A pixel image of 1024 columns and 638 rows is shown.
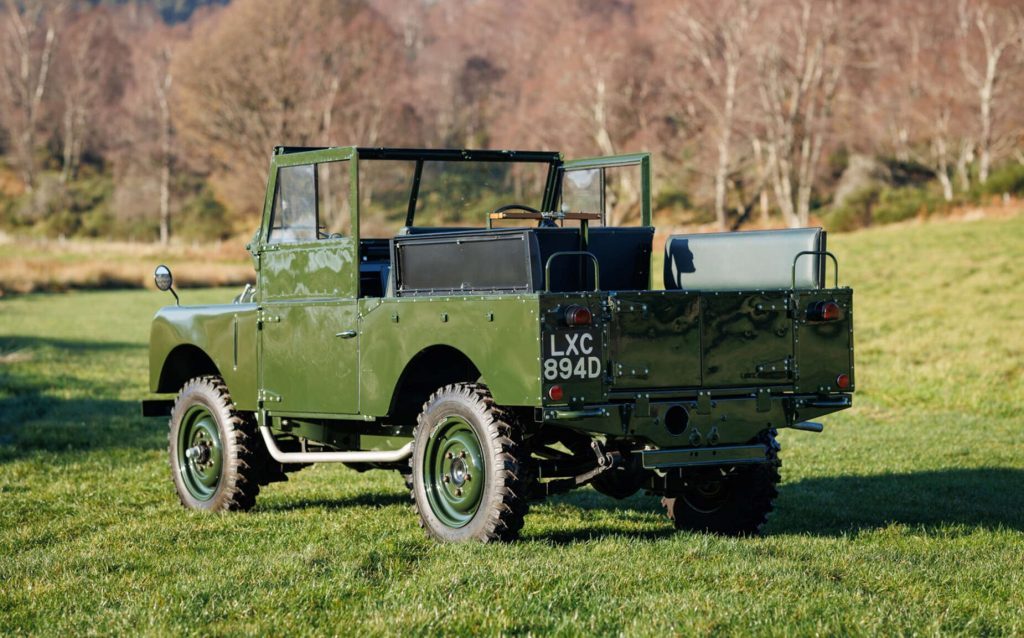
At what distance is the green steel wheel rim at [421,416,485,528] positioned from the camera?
813 centimetres

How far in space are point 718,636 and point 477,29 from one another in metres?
99.3

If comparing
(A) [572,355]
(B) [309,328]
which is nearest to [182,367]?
(B) [309,328]

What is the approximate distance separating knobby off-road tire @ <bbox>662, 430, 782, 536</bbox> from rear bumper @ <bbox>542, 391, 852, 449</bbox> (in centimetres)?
50

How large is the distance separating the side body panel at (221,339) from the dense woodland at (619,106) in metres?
39.0

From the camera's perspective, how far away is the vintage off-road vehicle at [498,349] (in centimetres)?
781

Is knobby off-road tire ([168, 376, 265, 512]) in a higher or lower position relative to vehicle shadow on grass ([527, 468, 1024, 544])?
higher

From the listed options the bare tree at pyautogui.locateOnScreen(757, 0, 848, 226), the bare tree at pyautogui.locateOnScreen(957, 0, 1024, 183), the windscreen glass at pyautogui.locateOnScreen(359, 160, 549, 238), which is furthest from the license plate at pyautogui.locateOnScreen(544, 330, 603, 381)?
the bare tree at pyautogui.locateOnScreen(957, 0, 1024, 183)

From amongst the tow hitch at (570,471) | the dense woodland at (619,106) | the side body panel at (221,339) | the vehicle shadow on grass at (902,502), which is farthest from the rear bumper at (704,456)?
the dense woodland at (619,106)

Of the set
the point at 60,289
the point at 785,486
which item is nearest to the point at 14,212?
the point at 60,289

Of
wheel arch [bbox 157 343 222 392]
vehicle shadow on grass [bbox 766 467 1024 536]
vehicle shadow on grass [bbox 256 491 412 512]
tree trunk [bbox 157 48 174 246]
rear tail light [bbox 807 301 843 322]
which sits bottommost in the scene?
vehicle shadow on grass [bbox 766 467 1024 536]

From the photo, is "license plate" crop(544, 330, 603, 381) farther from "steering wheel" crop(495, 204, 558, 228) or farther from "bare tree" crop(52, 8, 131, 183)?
"bare tree" crop(52, 8, 131, 183)

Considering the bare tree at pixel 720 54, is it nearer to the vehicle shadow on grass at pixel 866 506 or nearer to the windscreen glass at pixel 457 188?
the vehicle shadow on grass at pixel 866 506

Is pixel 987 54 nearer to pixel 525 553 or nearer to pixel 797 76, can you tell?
pixel 797 76

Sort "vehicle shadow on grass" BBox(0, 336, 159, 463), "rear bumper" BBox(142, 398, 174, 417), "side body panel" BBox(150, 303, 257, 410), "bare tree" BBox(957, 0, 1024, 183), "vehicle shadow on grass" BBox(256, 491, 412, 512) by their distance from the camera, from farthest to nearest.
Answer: "bare tree" BBox(957, 0, 1024, 183)
"vehicle shadow on grass" BBox(0, 336, 159, 463)
"rear bumper" BBox(142, 398, 174, 417)
"vehicle shadow on grass" BBox(256, 491, 412, 512)
"side body panel" BBox(150, 303, 257, 410)
